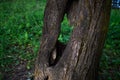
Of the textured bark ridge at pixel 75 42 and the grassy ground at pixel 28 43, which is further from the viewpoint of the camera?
the grassy ground at pixel 28 43

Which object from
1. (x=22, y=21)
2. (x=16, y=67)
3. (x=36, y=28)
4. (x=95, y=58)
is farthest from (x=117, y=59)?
(x=22, y=21)

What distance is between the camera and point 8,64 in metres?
4.95

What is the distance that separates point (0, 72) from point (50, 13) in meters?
1.78

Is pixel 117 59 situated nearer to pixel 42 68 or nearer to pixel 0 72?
pixel 42 68

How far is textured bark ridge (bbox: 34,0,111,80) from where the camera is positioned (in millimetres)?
3148

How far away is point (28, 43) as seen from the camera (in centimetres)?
606

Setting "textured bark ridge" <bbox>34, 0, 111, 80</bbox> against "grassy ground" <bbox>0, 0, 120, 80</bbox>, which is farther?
"grassy ground" <bbox>0, 0, 120, 80</bbox>

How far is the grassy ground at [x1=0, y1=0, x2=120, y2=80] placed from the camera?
4.78 m

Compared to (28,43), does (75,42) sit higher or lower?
higher

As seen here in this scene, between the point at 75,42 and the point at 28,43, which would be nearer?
the point at 75,42

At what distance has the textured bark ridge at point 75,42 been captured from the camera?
10.3 feet

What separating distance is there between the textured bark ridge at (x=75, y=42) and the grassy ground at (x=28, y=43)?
3.39 feet

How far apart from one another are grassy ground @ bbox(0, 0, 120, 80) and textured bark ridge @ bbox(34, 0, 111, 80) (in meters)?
1.03

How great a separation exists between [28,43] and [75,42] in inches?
117
